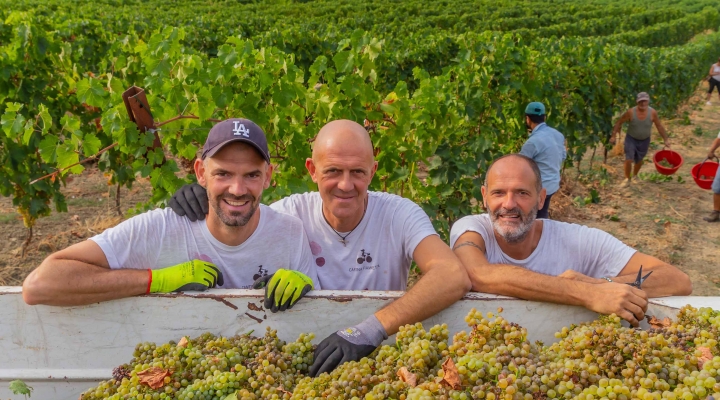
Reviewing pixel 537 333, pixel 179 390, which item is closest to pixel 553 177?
pixel 537 333

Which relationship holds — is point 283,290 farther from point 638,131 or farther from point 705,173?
point 638,131

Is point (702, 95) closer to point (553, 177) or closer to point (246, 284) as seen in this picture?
point (553, 177)

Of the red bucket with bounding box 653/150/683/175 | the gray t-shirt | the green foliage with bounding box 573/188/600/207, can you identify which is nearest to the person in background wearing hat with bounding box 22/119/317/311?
the gray t-shirt

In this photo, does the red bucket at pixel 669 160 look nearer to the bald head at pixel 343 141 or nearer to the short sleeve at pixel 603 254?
the short sleeve at pixel 603 254

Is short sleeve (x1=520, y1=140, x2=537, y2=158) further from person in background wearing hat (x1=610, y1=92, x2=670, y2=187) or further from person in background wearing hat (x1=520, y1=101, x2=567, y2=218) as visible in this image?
person in background wearing hat (x1=610, y1=92, x2=670, y2=187)

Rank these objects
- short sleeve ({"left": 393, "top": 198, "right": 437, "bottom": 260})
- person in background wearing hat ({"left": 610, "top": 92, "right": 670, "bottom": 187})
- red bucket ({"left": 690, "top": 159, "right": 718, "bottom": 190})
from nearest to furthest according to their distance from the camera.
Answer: short sleeve ({"left": 393, "top": 198, "right": 437, "bottom": 260})
red bucket ({"left": 690, "top": 159, "right": 718, "bottom": 190})
person in background wearing hat ({"left": 610, "top": 92, "right": 670, "bottom": 187})

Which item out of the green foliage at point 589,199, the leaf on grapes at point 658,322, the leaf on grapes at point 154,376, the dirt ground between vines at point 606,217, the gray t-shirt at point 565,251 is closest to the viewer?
the leaf on grapes at point 154,376

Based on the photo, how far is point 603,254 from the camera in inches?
121

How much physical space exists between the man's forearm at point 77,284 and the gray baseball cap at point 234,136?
0.62 meters

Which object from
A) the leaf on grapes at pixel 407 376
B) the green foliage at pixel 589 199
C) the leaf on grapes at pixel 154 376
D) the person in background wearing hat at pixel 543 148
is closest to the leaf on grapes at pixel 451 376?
the leaf on grapes at pixel 407 376

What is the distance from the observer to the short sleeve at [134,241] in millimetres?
2619

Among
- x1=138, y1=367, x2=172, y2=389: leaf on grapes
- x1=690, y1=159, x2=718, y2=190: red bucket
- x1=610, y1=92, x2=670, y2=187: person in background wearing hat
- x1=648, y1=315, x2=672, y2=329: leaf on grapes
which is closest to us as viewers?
x1=138, y1=367, x2=172, y2=389: leaf on grapes

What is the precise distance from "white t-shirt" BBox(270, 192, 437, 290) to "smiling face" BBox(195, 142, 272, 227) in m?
0.44

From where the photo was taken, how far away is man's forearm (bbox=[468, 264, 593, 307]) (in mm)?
2557
